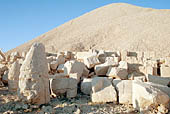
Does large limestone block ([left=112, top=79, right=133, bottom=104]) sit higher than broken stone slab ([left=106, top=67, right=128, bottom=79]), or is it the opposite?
broken stone slab ([left=106, top=67, right=128, bottom=79])

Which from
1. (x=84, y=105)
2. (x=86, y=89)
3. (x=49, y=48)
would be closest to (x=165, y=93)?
(x=84, y=105)

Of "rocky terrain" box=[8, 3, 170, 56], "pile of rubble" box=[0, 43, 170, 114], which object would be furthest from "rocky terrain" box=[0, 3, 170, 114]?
"rocky terrain" box=[8, 3, 170, 56]

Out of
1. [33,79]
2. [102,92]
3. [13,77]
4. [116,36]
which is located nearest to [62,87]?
[33,79]

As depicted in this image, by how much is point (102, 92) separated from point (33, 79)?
2.12 m

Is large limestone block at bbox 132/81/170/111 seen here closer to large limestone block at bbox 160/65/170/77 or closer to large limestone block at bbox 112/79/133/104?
large limestone block at bbox 112/79/133/104

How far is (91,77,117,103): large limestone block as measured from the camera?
16.6ft

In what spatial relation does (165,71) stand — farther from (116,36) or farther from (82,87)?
(116,36)

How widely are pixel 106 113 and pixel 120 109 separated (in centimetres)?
53

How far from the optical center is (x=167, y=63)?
7.86 m

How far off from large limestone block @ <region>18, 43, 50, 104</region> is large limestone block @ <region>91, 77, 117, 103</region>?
157cm

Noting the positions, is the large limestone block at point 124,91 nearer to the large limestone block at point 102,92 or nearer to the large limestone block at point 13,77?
the large limestone block at point 102,92

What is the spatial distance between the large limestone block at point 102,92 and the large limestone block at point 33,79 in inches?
61.9

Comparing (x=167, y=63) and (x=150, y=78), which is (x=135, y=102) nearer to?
(x=150, y=78)

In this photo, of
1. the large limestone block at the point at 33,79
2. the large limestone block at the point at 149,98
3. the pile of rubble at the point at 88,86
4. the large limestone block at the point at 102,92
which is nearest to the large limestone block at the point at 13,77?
the pile of rubble at the point at 88,86
